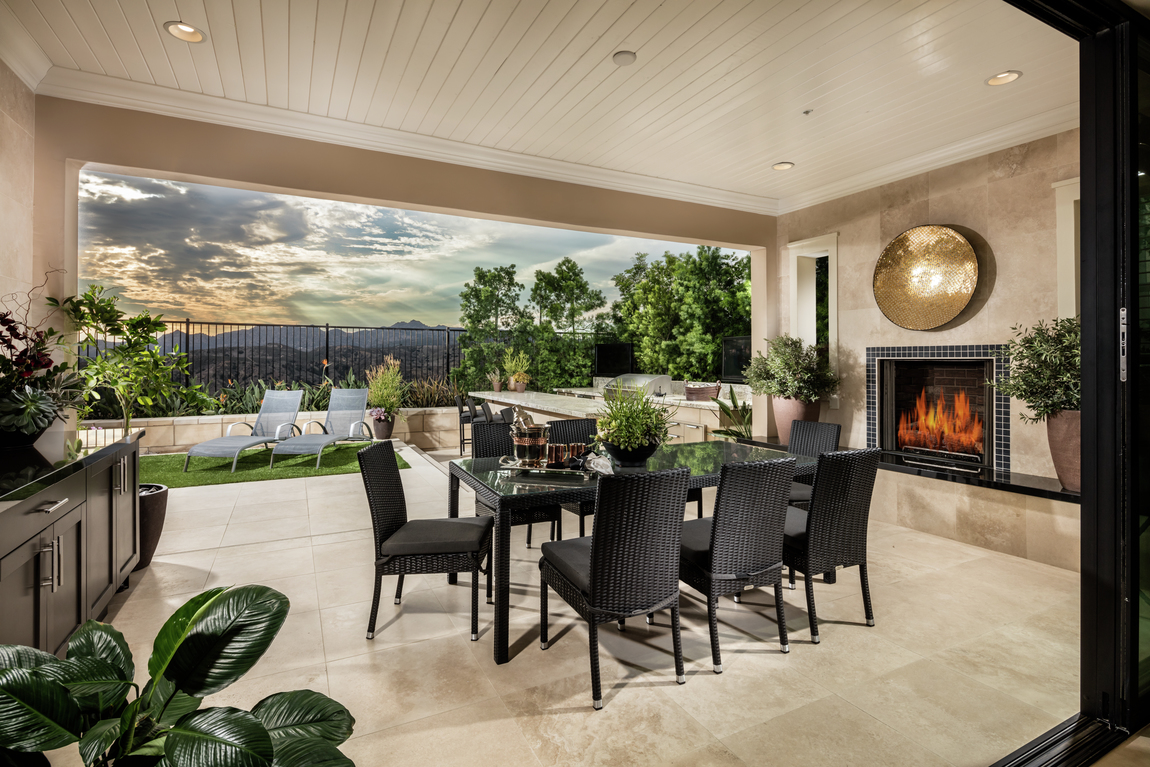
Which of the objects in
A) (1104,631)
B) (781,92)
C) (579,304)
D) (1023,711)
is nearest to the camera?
(1104,631)

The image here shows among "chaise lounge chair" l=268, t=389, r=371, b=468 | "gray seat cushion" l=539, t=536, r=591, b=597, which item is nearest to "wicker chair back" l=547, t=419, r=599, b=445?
"gray seat cushion" l=539, t=536, r=591, b=597

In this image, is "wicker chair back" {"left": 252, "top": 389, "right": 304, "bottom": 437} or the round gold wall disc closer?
the round gold wall disc

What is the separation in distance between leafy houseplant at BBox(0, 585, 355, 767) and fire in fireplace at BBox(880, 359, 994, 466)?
4.65 meters

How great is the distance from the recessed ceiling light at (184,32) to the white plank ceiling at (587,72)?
2.0 inches

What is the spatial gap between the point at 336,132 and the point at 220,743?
385cm

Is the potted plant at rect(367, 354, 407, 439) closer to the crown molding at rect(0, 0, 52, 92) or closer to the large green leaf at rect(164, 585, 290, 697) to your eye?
the crown molding at rect(0, 0, 52, 92)

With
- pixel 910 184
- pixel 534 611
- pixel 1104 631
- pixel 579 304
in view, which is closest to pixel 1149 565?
pixel 1104 631

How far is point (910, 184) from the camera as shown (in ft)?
14.8

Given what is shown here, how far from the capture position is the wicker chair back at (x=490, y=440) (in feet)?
11.6

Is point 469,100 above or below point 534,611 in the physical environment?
above

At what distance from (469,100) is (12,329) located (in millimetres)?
2480

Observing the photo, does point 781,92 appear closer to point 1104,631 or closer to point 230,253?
point 1104,631

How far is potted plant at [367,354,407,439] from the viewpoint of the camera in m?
7.77

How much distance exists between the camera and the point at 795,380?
5.02 meters
